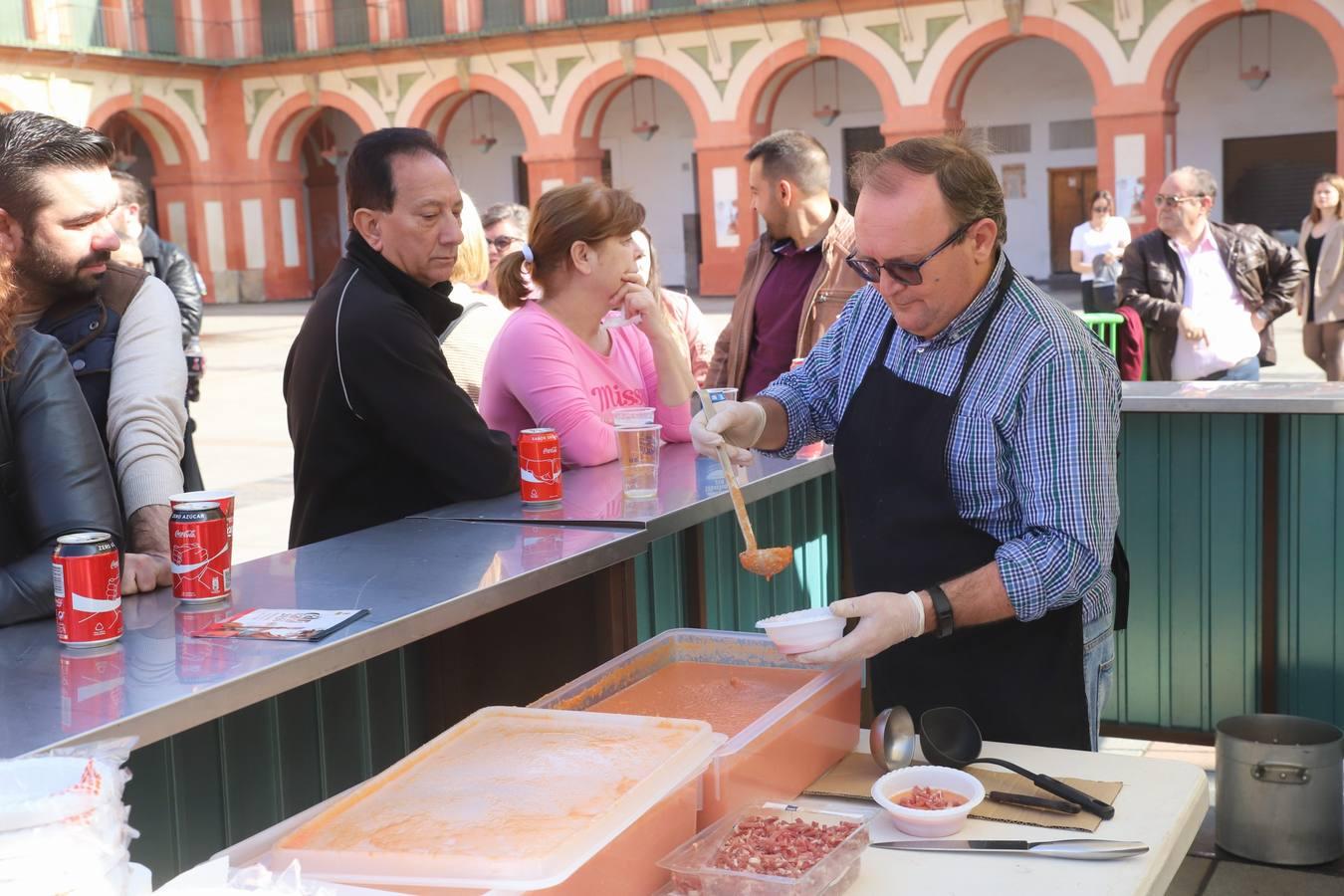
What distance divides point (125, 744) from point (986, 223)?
4.98 feet

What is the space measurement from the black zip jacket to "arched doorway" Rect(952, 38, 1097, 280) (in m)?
20.9

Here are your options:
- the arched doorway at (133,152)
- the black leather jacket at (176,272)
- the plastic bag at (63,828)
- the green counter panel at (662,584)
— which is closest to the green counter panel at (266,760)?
the green counter panel at (662,584)

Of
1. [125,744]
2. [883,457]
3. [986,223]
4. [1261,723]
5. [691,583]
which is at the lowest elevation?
[1261,723]

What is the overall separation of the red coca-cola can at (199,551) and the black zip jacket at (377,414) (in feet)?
2.17

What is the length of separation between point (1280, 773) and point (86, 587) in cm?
299

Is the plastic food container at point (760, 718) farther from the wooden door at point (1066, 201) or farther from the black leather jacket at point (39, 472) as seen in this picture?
the wooden door at point (1066, 201)

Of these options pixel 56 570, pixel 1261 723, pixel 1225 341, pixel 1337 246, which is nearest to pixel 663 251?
pixel 1337 246

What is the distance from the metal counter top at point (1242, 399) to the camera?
4258 millimetres

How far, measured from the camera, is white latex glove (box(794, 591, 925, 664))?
2.04 metres

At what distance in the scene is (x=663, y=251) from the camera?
26391mm

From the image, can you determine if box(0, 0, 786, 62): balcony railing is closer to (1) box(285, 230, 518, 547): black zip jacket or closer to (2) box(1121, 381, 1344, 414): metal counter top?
(2) box(1121, 381, 1344, 414): metal counter top

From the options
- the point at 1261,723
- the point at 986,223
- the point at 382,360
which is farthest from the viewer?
the point at 1261,723

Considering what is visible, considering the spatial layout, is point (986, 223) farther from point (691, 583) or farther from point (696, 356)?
point (696, 356)

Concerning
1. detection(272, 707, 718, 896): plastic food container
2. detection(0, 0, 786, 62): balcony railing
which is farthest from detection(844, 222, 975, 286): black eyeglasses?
detection(0, 0, 786, 62): balcony railing
